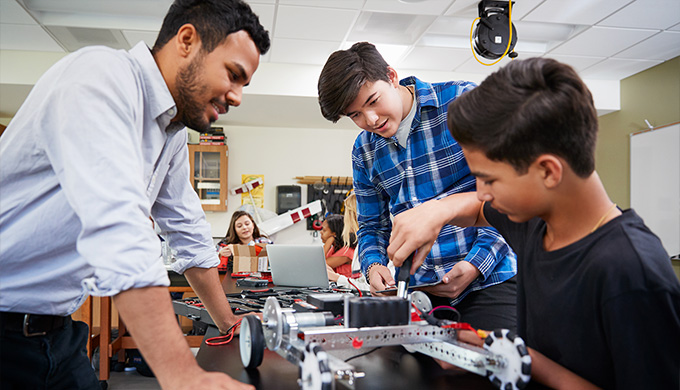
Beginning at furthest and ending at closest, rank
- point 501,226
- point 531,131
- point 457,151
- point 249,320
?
point 457,151, point 501,226, point 249,320, point 531,131

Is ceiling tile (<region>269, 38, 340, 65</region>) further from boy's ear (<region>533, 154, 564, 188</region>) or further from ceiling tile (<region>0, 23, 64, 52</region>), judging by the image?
boy's ear (<region>533, 154, 564, 188</region>)

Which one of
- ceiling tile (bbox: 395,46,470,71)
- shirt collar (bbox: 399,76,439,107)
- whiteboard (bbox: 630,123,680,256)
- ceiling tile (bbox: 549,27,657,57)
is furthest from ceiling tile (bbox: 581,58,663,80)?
shirt collar (bbox: 399,76,439,107)

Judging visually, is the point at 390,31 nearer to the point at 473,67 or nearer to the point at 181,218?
the point at 473,67

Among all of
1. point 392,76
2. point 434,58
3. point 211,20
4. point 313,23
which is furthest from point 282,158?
point 211,20

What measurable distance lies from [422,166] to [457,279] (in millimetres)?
349

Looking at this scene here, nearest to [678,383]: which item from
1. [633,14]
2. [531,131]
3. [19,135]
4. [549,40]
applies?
[531,131]

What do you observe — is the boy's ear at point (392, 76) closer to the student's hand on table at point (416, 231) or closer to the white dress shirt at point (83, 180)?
the student's hand on table at point (416, 231)

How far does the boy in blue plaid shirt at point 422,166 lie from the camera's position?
4.03 feet

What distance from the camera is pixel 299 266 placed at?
2.46 metres

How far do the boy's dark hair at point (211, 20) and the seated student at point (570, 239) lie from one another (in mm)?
458

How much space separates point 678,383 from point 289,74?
445 cm

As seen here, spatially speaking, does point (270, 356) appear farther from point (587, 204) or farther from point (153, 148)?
point (587, 204)

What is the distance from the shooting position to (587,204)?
743 millimetres

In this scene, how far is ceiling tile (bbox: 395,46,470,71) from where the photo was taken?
432cm
